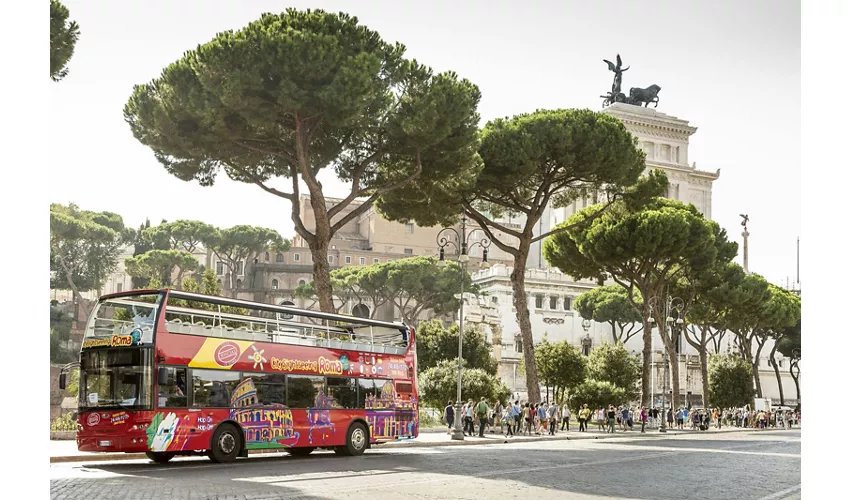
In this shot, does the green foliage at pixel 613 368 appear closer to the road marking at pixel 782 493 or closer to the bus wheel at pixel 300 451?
the bus wheel at pixel 300 451

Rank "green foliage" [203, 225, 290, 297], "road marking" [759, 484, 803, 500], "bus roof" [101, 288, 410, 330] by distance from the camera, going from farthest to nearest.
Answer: "green foliage" [203, 225, 290, 297]
"bus roof" [101, 288, 410, 330]
"road marking" [759, 484, 803, 500]

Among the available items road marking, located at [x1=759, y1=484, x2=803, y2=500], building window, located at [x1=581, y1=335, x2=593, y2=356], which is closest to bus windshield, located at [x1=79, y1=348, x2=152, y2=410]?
road marking, located at [x1=759, y1=484, x2=803, y2=500]

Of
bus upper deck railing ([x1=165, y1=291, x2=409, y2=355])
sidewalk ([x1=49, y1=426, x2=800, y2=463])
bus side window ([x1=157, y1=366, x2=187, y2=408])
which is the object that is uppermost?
bus upper deck railing ([x1=165, y1=291, x2=409, y2=355])

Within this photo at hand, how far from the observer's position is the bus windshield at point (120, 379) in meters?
13.6

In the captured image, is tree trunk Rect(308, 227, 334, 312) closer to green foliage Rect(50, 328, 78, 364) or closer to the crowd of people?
the crowd of people

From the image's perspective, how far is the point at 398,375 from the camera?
727 inches

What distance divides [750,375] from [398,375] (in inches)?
1408

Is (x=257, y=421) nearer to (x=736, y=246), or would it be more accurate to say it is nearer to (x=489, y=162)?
(x=489, y=162)

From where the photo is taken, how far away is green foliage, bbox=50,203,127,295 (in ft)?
166

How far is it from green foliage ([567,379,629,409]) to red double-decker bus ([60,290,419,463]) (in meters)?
19.1

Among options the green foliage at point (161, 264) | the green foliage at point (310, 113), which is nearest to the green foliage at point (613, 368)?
the green foliage at point (310, 113)

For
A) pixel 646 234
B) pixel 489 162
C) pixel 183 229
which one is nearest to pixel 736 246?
pixel 646 234

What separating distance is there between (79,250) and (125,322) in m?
41.6

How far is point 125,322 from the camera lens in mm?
13828
